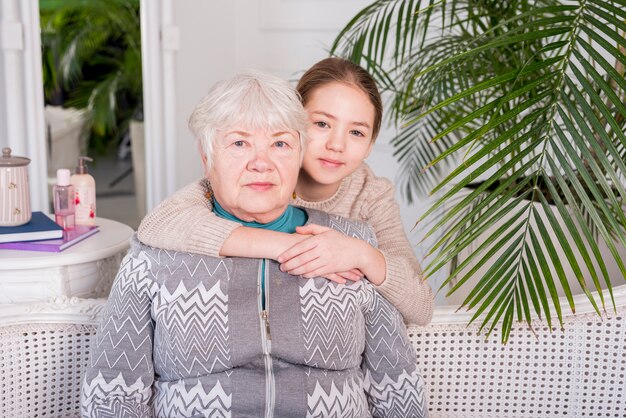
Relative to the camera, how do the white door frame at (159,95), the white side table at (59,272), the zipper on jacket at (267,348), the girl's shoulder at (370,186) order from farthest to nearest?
1. the white door frame at (159,95)
2. the white side table at (59,272)
3. the girl's shoulder at (370,186)
4. the zipper on jacket at (267,348)

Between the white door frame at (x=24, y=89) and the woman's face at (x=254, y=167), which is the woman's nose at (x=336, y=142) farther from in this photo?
the white door frame at (x=24, y=89)

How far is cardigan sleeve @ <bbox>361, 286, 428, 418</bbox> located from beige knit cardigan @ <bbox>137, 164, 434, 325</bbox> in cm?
4

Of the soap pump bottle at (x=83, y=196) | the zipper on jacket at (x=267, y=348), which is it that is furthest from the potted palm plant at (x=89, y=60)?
the zipper on jacket at (x=267, y=348)

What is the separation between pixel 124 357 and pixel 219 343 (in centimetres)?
19

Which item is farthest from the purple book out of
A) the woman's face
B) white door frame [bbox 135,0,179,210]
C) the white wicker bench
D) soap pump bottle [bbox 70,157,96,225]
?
white door frame [bbox 135,0,179,210]

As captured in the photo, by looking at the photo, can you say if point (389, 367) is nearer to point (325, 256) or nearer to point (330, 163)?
point (325, 256)

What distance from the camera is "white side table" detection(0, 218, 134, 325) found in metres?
1.97

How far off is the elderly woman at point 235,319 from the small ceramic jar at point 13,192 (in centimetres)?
73

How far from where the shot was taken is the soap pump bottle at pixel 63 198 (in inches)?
84.6

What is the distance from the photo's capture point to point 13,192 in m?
2.09

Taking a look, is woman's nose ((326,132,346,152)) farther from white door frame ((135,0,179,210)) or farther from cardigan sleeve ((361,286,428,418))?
white door frame ((135,0,179,210))

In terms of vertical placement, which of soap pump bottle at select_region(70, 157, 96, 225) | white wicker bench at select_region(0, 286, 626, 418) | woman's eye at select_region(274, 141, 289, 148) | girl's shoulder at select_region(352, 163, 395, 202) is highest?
woman's eye at select_region(274, 141, 289, 148)

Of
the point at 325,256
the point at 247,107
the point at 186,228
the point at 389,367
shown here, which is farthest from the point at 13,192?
the point at 389,367

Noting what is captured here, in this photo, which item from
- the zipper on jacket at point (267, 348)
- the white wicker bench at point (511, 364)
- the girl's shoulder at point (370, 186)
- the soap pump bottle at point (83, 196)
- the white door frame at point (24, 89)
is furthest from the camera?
the white door frame at point (24, 89)
